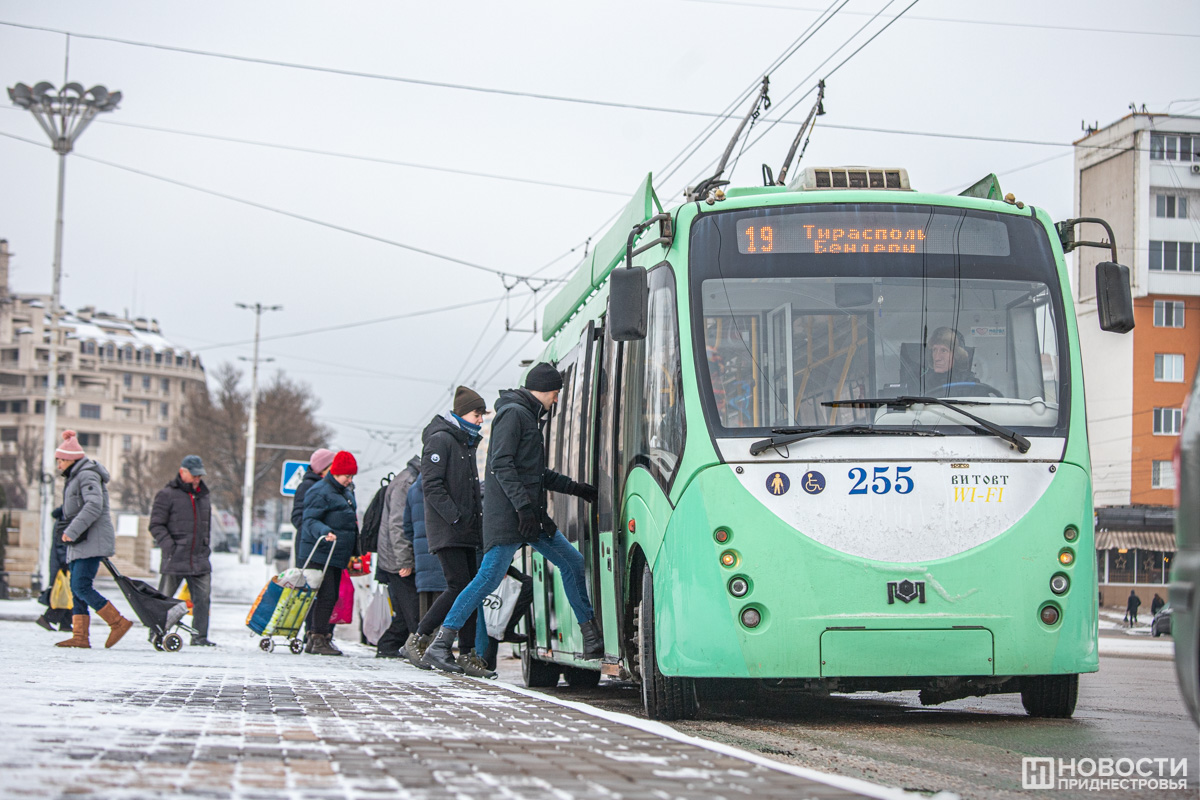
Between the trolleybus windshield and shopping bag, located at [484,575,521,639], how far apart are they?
513 cm

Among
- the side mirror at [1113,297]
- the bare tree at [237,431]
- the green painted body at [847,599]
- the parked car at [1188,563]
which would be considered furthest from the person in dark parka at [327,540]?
the bare tree at [237,431]

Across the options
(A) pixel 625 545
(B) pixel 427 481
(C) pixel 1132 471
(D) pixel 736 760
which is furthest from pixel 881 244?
(C) pixel 1132 471

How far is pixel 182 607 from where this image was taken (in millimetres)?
13070

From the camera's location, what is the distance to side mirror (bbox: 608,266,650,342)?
7617 mm

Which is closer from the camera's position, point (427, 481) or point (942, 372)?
point (942, 372)

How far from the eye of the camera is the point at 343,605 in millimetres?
15812

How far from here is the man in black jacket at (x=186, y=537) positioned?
14320 millimetres

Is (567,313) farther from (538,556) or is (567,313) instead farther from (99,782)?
(99,782)

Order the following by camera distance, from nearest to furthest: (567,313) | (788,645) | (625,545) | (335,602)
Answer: (788,645), (625,545), (567,313), (335,602)

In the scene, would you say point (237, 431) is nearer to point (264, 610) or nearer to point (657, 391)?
point (264, 610)

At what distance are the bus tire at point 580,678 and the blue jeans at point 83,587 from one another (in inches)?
167

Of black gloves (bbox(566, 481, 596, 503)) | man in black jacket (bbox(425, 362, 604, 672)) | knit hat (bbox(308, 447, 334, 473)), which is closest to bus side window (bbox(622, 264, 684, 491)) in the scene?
black gloves (bbox(566, 481, 596, 503))

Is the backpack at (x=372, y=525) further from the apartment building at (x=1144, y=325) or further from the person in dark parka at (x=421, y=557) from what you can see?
the apartment building at (x=1144, y=325)

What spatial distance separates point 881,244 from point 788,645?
2194mm
